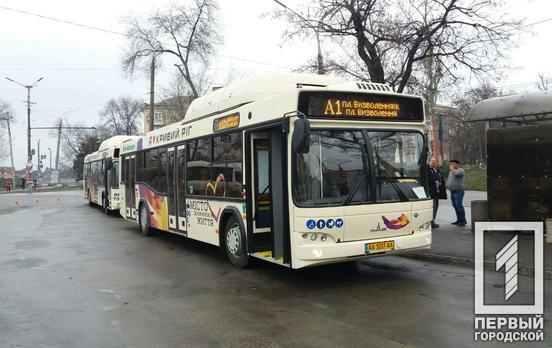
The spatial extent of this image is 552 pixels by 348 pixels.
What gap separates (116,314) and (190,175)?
4840mm

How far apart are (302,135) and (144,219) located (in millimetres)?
8984

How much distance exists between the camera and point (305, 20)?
14.0 m

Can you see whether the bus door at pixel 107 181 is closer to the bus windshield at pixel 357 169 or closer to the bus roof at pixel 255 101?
the bus roof at pixel 255 101

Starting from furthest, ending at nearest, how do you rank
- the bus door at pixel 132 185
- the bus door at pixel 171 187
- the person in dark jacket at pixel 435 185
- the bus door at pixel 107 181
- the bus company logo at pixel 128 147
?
1. the bus door at pixel 107 181
2. the bus company logo at pixel 128 147
3. the bus door at pixel 132 185
4. the person in dark jacket at pixel 435 185
5. the bus door at pixel 171 187

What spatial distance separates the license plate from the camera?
720 centimetres

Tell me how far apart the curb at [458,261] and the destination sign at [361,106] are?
2665mm

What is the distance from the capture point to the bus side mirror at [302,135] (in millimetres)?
6566

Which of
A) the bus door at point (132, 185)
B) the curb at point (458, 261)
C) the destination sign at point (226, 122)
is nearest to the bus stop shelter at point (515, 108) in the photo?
the curb at point (458, 261)

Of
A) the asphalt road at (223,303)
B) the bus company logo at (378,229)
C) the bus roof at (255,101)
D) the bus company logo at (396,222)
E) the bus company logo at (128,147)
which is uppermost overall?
the bus roof at (255,101)

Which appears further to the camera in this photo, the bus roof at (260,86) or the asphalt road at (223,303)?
the bus roof at (260,86)

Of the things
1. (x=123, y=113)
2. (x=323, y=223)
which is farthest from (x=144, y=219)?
(x=123, y=113)

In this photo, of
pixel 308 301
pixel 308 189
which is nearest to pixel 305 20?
pixel 308 189

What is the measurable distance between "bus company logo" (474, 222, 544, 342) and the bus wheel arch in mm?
3761

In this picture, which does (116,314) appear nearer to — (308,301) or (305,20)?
(308,301)
